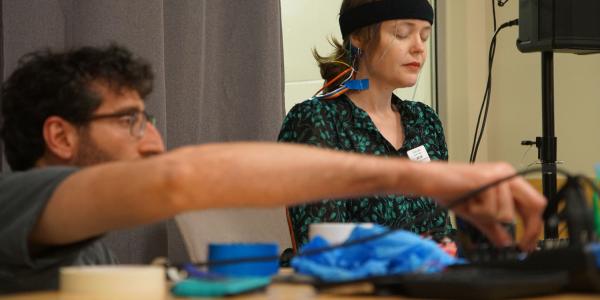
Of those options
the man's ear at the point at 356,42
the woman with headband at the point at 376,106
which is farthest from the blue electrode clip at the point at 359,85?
the man's ear at the point at 356,42

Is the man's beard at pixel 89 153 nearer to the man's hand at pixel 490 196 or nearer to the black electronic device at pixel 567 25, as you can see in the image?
the man's hand at pixel 490 196

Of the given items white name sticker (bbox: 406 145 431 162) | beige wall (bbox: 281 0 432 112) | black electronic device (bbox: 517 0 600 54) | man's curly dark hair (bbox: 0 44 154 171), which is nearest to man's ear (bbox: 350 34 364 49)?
white name sticker (bbox: 406 145 431 162)

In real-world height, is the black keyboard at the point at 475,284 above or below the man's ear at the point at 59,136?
below

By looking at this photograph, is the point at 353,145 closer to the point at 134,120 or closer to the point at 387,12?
the point at 387,12

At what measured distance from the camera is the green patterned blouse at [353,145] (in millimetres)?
2289

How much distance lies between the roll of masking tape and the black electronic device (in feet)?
8.67

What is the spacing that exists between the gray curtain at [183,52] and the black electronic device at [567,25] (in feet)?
3.52

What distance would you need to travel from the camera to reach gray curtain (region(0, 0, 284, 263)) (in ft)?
7.68

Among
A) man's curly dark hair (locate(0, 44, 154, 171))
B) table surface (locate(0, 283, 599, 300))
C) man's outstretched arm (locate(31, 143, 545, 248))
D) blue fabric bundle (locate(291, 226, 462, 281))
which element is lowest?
table surface (locate(0, 283, 599, 300))

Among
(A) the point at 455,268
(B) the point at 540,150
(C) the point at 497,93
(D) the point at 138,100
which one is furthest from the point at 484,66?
(A) the point at 455,268

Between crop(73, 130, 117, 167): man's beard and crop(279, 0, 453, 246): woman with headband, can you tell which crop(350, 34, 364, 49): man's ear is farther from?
crop(73, 130, 117, 167): man's beard

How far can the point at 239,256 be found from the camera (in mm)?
1116

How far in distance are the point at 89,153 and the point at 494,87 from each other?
10.2 feet

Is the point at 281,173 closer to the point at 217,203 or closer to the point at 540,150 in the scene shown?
the point at 217,203
